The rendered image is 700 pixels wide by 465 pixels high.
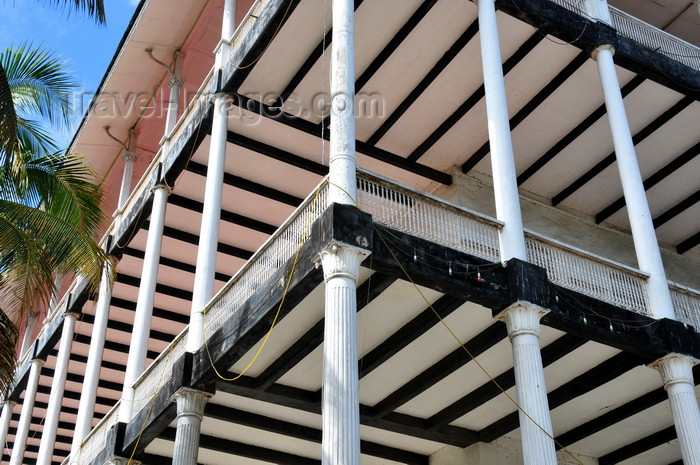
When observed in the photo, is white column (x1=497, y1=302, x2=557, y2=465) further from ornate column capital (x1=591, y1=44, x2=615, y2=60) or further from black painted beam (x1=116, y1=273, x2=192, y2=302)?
black painted beam (x1=116, y1=273, x2=192, y2=302)

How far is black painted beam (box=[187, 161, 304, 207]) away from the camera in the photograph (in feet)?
69.6

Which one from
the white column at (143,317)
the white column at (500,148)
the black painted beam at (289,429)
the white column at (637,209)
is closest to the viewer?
the white column at (500,148)

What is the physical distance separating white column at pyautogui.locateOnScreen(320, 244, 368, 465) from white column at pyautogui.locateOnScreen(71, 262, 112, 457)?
31.9 feet

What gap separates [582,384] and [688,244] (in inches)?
319

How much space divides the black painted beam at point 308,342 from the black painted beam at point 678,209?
1119 centimetres

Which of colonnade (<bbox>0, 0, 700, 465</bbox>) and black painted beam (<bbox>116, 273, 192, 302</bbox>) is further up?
black painted beam (<bbox>116, 273, 192, 302</bbox>)

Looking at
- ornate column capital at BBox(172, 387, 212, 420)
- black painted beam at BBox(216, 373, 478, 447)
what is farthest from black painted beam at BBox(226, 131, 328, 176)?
ornate column capital at BBox(172, 387, 212, 420)

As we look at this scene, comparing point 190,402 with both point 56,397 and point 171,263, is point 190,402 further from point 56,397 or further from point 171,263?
point 171,263

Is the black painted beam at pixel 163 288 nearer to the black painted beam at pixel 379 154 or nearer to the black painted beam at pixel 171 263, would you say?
the black painted beam at pixel 171 263

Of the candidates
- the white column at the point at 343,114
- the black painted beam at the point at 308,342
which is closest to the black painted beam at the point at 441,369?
the black painted beam at the point at 308,342

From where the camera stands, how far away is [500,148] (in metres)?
14.6

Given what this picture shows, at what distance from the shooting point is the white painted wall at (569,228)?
70.5 ft

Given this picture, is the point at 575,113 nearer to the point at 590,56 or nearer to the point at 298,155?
the point at 590,56

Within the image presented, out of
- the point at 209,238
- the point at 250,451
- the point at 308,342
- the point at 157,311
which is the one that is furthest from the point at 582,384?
the point at 157,311
